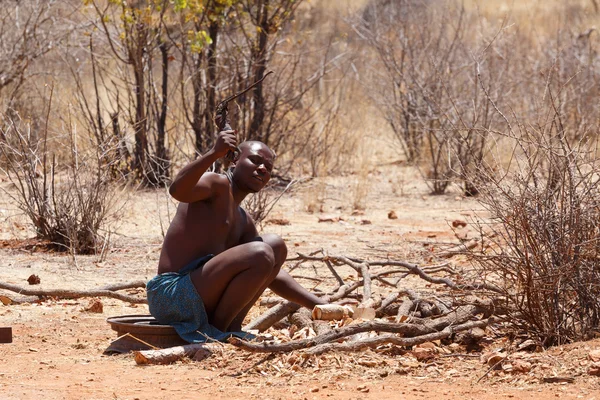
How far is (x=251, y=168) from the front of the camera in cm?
466

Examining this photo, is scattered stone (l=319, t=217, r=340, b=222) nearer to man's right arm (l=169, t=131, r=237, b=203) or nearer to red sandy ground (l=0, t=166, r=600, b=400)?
red sandy ground (l=0, t=166, r=600, b=400)

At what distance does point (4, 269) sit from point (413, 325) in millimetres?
3761

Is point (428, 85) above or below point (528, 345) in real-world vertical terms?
above

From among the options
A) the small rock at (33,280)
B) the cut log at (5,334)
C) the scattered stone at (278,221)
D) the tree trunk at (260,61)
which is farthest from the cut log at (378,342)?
the tree trunk at (260,61)

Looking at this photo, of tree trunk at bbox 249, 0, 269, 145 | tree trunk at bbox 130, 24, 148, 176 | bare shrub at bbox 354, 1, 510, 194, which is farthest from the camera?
bare shrub at bbox 354, 1, 510, 194

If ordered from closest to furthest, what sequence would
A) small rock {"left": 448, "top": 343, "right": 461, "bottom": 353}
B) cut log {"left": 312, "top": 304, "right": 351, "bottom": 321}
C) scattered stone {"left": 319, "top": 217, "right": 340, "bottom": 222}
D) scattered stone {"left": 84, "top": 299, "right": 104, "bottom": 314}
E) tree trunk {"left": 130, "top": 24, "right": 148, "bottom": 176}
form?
small rock {"left": 448, "top": 343, "right": 461, "bottom": 353}, cut log {"left": 312, "top": 304, "right": 351, "bottom": 321}, scattered stone {"left": 84, "top": 299, "right": 104, "bottom": 314}, scattered stone {"left": 319, "top": 217, "right": 340, "bottom": 222}, tree trunk {"left": 130, "top": 24, "right": 148, "bottom": 176}

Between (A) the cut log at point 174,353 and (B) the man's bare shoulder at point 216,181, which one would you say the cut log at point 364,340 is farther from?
(B) the man's bare shoulder at point 216,181

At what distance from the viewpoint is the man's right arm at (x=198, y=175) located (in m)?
4.30

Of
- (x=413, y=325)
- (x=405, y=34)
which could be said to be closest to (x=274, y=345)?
(x=413, y=325)

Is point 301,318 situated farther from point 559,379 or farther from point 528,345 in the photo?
point 559,379

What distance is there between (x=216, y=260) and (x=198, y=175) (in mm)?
437

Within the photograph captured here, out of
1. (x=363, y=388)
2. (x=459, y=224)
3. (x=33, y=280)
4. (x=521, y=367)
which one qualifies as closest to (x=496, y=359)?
(x=521, y=367)

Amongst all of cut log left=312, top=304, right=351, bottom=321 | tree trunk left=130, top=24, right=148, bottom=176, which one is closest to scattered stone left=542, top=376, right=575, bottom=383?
cut log left=312, top=304, right=351, bottom=321

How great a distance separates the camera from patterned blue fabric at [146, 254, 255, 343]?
454 cm
